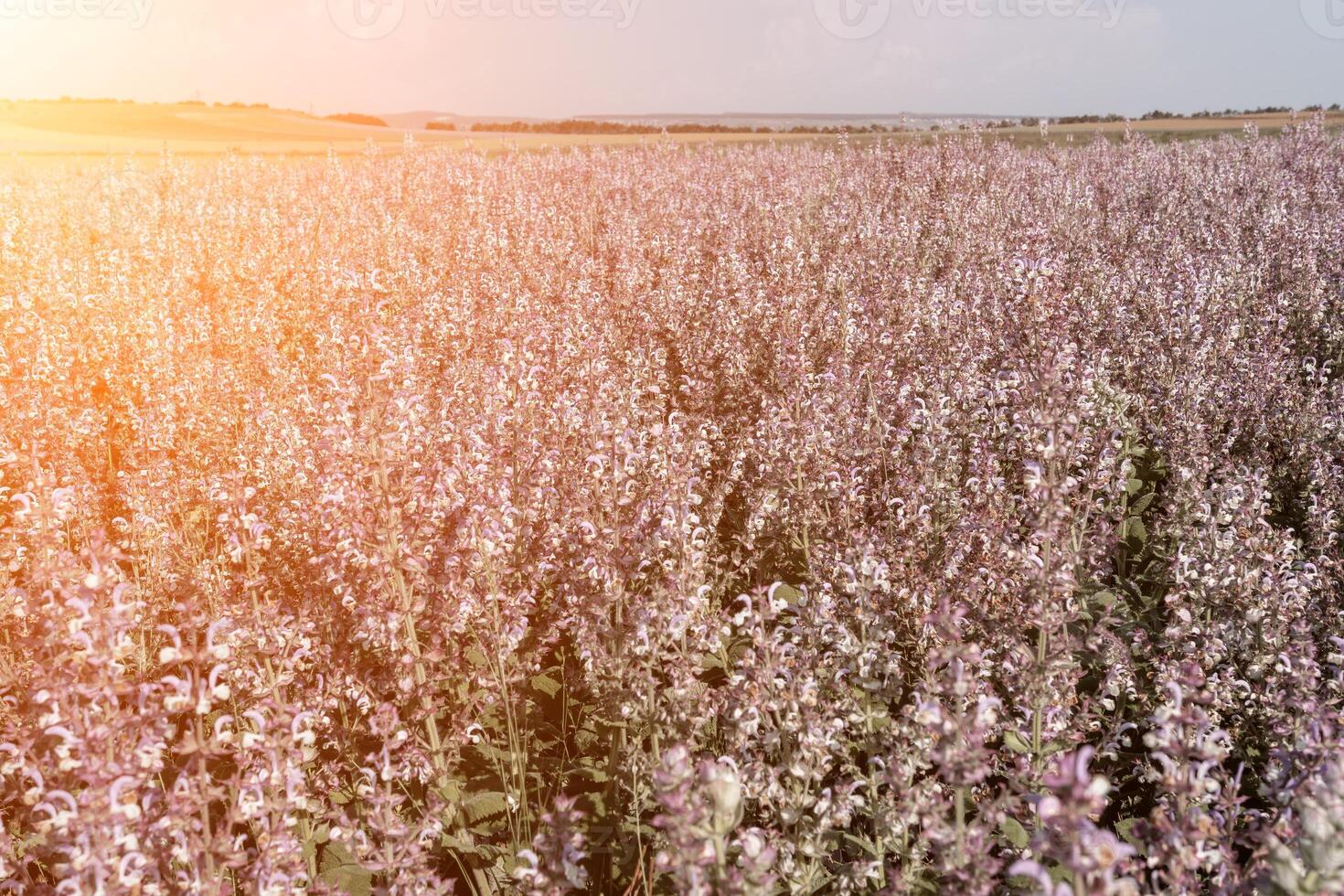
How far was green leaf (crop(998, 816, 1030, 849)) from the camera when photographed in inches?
149

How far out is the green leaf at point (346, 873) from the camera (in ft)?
12.9

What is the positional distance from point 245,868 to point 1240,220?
1758 centimetres

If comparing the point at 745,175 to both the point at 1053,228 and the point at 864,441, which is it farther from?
the point at 864,441

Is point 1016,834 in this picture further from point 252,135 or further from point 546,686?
point 252,135

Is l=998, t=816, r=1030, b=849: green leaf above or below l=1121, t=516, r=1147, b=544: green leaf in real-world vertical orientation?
below

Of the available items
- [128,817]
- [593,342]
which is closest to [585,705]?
[128,817]

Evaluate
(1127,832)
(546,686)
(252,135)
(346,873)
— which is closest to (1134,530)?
(1127,832)

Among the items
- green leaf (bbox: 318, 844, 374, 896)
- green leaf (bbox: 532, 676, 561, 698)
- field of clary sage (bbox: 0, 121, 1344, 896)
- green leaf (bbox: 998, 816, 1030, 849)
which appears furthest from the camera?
green leaf (bbox: 532, 676, 561, 698)

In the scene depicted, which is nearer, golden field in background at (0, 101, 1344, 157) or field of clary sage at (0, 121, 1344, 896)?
field of clary sage at (0, 121, 1344, 896)

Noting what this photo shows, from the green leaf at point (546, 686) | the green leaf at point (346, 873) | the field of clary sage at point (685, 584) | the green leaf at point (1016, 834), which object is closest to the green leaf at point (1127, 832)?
the field of clary sage at point (685, 584)

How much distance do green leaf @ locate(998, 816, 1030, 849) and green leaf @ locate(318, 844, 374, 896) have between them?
2989mm

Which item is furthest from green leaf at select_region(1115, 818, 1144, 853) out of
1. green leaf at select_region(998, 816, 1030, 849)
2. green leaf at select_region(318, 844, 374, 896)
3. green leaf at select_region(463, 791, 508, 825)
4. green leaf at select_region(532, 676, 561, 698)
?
green leaf at select_region(318, 844, 374, 896)

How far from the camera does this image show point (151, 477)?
6844 mm

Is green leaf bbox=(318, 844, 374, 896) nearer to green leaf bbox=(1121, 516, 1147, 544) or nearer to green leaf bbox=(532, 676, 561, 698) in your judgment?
green leaf bbox=(532, 676, 561, 698)
